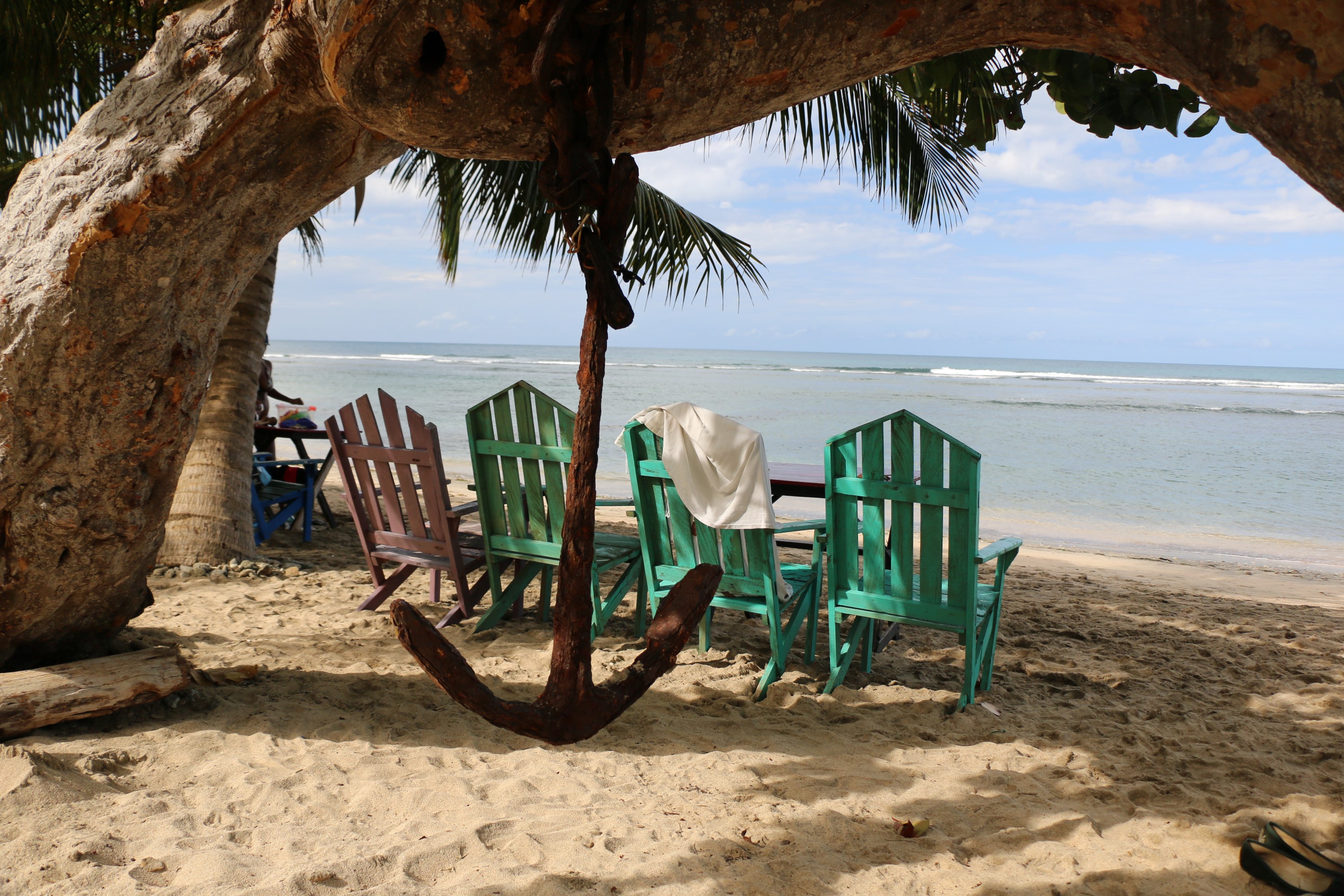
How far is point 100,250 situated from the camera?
2.65 meters

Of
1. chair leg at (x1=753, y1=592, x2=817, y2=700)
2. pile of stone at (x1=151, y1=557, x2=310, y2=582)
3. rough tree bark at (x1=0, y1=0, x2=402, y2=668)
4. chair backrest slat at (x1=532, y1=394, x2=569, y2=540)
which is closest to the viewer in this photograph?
rough tree bark at (x1=0, y1=0, x2=402, y2=668)

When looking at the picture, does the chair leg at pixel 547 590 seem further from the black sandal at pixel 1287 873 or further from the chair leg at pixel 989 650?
the black sandal at pixel 1287 873

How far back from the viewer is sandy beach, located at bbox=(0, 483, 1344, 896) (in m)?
2.19

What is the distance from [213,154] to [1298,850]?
3.67 metres

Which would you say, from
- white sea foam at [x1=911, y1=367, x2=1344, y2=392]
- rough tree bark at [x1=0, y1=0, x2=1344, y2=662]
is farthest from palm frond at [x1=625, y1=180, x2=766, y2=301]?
white sea foam at [x1=911, y1=367, x2=1344, y2=392]

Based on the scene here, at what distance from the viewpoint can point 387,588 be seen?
461 centimetres

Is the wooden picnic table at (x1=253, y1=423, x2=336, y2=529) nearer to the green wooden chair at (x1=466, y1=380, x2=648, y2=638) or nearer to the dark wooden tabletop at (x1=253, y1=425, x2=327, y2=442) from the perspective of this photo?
the dark wooden tabletop at (x1=253, y1=425, x2=327, y2=442)

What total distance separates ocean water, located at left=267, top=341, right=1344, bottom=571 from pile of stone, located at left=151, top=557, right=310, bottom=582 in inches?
200

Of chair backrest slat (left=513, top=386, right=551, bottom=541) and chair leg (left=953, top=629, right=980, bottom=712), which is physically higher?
chair backrest slat (left=513, top=386, right=551, bottom=541)

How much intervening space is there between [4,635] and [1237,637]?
5692mm

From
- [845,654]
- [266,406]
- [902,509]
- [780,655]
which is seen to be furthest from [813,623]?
[266,406]

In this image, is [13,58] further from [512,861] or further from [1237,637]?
[1237,637]

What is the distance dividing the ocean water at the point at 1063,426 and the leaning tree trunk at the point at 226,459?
16.3 ft

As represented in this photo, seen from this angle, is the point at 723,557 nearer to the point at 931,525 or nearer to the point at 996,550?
the point at 931,525
